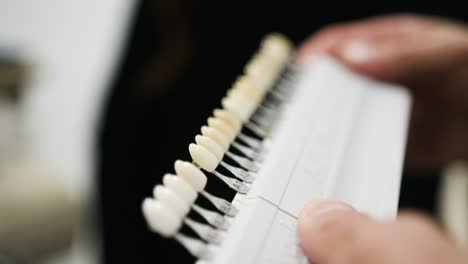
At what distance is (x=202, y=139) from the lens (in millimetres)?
202

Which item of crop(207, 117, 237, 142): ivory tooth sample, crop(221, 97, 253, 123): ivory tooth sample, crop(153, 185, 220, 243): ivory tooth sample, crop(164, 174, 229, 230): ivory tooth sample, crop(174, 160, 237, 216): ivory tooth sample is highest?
crop(221, 97, 253, 123): ivory tooth sample

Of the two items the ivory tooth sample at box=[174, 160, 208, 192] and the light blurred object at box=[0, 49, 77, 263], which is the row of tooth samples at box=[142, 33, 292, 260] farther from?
the light blurred object at box=[0, 49, 77, 263]

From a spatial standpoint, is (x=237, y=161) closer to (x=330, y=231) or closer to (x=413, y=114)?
Result: (x=330, y=231)

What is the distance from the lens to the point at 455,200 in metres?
0.51

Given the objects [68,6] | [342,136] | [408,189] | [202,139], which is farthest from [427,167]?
[68,6]

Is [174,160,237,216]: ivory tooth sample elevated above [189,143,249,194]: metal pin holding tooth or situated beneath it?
situated beneath

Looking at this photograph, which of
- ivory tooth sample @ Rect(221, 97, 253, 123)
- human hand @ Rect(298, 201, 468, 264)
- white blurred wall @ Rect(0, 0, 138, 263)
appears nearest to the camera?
human hand @ Rect(298, 201, 468, 264)

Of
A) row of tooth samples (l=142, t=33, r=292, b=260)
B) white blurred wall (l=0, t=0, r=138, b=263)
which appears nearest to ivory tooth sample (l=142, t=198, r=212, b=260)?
row of tooth samples (l=142, t=33, r=292, b=260)

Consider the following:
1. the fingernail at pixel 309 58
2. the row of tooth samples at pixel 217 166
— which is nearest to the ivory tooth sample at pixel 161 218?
the row of tooth samples at pixel 217 166

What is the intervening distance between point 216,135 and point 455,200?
1.32ft

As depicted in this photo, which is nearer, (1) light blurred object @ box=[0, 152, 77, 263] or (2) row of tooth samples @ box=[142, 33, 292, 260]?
(2) row of tooth samples @ box=[142, 33, 292, 260]

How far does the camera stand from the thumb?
174 millimetres

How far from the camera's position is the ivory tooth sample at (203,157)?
194 millimetres

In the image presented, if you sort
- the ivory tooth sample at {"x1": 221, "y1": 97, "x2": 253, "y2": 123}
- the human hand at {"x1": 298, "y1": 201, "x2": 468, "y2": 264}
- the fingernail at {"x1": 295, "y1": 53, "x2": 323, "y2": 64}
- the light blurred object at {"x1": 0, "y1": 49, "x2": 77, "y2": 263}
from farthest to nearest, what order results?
the light blurred object at {"x1": 0, "y1": 49, "x2": 77, "y2": 263} < the fingernail at {"x1": 295, "y1": 53, "x2": 323, "y2": 64} < the ivory tooth sample at {"x1": 221, "y1": 97, "x2": 253, "y2": 123} < the human hand at {"x1": 298, "y1": 201, "x2": 468, "y2": 264}
